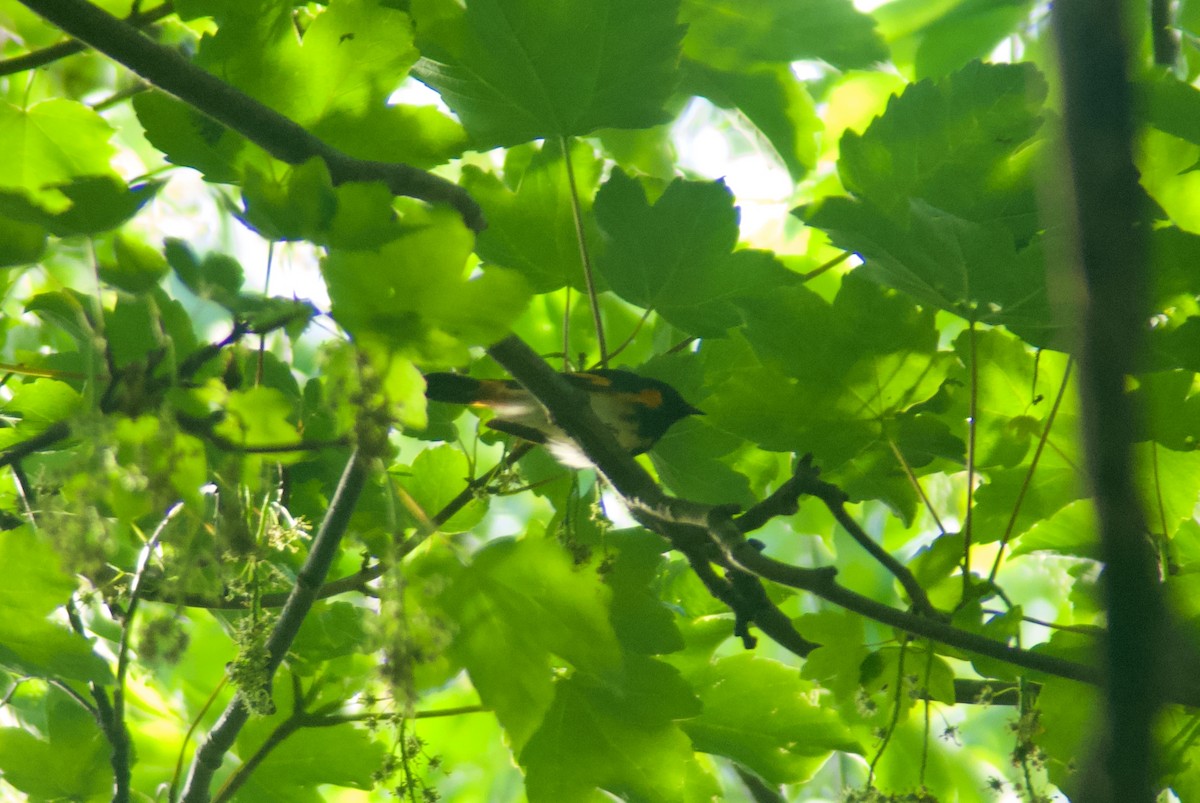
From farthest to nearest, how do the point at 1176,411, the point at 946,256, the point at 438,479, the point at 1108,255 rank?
1. the point at 438,479
2. the point at 1176,411
3. the point at 946,256
4. the point at 1108,255

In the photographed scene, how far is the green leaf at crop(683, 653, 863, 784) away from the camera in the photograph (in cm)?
112

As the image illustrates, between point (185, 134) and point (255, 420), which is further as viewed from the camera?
point (185, 134)

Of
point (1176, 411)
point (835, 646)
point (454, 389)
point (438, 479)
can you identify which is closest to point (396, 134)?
point (454, 389)

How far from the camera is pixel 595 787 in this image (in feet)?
3.15

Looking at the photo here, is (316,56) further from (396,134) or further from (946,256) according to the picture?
(946,256)

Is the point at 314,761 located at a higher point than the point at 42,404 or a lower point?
lower

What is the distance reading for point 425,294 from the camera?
659 mm

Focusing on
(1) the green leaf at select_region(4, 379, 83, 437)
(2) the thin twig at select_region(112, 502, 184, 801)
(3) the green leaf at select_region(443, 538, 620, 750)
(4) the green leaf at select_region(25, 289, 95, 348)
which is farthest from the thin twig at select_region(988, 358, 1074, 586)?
(1) the green leaf at select_region(4, 379, 83, 437)

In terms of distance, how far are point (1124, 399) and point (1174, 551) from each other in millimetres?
992

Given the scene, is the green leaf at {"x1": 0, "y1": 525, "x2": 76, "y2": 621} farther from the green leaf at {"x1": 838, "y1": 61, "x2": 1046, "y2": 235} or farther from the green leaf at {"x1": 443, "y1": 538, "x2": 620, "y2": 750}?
the green leaf at {"x1": 838, "y1": 61, "x2": 1046, "y2": 235}

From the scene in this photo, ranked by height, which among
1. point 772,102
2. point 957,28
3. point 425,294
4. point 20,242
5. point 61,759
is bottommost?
point 61,759

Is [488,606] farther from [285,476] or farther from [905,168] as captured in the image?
[905,168]

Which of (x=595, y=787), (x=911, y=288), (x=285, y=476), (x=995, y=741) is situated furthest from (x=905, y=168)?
(x=995, y=741)

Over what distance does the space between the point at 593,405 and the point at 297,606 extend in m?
0.35
